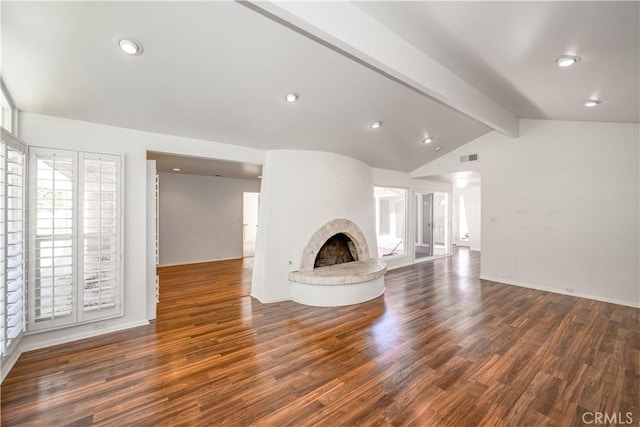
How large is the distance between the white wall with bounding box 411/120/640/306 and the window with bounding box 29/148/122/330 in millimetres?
6414

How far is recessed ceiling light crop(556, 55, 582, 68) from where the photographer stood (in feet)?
7.99

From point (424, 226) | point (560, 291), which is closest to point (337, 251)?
point (424, 226)

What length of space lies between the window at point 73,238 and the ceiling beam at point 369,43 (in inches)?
101

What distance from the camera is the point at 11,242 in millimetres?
2412

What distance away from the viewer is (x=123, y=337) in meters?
3.09

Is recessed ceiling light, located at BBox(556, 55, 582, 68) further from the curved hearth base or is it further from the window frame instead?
the window frame

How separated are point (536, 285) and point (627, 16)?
4670 millimetres

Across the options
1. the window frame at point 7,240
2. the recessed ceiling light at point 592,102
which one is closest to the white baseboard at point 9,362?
the window frame at point 7,240

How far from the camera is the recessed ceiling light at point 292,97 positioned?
3.11m

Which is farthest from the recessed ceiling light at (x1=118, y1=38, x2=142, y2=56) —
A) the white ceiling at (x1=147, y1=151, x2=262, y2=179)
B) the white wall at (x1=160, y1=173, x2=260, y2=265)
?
the white wall at (x1=160, y1=173, x2=260, y2=265)

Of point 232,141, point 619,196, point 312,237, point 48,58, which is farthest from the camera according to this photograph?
point 312,237

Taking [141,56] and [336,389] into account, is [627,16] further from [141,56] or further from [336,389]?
[141,56]

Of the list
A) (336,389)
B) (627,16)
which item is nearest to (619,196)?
(627,16)

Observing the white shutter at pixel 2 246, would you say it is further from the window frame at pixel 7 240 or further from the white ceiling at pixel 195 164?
the white ceiling at pixel 195 164
